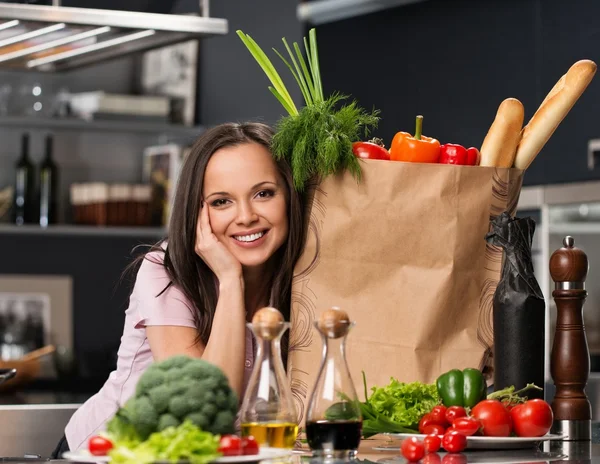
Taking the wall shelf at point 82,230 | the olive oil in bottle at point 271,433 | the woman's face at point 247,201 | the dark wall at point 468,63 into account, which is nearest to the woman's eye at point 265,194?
the woman's face at point 247,201

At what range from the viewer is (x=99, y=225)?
4609mm

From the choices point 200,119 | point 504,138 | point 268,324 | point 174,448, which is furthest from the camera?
point 200,119

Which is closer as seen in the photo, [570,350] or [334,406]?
[334,406]

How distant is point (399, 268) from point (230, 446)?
0.65m

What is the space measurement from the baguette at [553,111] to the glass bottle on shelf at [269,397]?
0.68 meters

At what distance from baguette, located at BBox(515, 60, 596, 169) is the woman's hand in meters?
0.51

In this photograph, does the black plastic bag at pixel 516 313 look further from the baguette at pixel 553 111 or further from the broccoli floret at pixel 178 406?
the broccoli floret at pixel 178 406

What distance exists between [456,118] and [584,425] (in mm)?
2774

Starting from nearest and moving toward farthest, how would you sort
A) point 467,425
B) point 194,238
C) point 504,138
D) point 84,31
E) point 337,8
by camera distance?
1. point 467,425
2. point 504,138
3. point 194,238
4. point 84,31
5. point 337,8

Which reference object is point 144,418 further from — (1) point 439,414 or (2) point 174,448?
(1) point 439,414

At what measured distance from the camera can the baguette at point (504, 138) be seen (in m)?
1.79

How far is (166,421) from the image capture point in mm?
1146

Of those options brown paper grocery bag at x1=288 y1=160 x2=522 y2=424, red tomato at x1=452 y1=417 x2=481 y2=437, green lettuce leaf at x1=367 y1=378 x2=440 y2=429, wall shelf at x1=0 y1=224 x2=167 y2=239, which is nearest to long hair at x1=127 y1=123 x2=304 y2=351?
brown paper grocery bag at x1=288 y1=160 x2=522 y2=424

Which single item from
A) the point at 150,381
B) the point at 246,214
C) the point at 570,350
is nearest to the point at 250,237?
the point at 246,214
